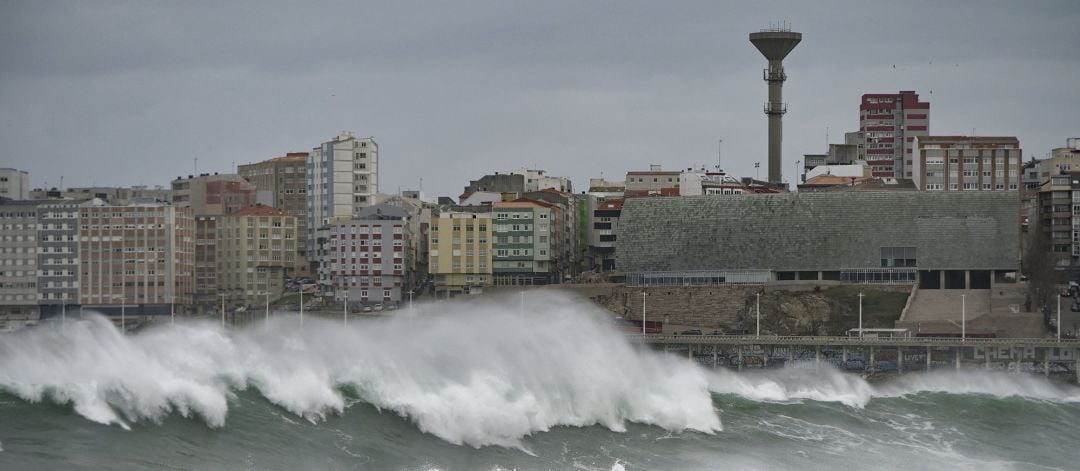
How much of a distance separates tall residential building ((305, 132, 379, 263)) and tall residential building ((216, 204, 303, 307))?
18.6 feet

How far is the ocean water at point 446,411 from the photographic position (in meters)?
56.2

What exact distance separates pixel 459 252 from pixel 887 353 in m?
41.3

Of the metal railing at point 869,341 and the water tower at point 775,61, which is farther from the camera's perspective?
the water tower at point 775,61

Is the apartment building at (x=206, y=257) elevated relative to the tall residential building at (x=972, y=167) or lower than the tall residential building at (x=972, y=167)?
lower

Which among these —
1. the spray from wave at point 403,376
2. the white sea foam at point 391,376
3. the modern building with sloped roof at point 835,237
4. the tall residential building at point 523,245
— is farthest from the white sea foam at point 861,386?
the tall residential building at point 523,245

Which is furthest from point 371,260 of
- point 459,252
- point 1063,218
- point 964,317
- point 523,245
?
point 1063,218

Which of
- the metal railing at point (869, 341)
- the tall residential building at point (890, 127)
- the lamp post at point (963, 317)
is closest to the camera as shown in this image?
the metal railing at point (869, 341)

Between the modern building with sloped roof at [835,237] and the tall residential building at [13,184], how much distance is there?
52.0 metres

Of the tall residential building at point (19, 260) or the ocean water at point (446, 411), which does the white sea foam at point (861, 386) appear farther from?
the tall residential building at point (19, 260)

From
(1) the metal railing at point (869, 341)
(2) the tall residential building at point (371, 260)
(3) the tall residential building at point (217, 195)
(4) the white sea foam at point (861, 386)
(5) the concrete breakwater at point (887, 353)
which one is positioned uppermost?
(3) the tall residential building at point (217, 195)

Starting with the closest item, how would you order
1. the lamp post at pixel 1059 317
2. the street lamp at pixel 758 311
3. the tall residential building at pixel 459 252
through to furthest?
the lamp post at pixel 1059 317
the street lamp at pixel 758 311
the tall residential building at pixel 459 252

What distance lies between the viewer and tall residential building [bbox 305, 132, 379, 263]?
493 ft

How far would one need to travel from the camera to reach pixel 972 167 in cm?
14600

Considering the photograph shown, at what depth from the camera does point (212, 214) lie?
148000 mm
